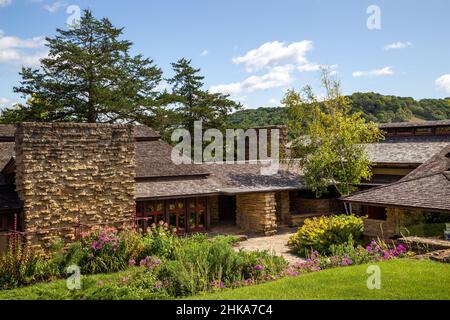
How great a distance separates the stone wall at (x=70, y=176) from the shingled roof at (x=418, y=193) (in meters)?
8.79

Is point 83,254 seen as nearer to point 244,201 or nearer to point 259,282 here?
point 259,282

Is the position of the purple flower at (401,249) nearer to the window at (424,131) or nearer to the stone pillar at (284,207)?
the stone pillar at (284,207)

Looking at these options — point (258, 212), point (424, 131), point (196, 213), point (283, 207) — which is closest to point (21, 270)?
point (196, 213)

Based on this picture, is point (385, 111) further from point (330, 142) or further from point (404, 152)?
point (330, 142)

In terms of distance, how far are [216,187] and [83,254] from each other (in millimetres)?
7965

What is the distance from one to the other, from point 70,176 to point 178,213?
5629mm

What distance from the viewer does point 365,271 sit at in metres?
10.8

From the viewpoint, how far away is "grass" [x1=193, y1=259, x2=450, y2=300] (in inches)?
352

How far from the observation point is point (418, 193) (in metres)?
16.1

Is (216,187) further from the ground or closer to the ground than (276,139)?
closer to the ground

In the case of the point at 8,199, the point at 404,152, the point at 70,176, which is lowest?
the point at 8,199

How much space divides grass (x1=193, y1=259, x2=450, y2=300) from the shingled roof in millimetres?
4170
